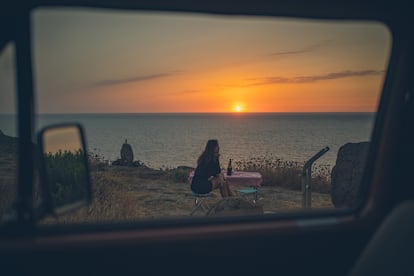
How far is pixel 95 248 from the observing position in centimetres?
207

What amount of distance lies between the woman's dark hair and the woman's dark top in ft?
0.29

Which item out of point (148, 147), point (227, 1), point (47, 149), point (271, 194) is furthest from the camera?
point (148, 147)

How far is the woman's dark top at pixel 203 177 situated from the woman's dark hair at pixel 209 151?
89mm

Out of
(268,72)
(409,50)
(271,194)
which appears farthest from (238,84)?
(409,50)

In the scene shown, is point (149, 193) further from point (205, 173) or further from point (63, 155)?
point (63, 155)

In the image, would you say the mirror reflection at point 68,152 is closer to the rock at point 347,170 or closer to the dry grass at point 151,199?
the rock at point 347,170

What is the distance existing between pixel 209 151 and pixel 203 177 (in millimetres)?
623

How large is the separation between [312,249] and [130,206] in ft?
23.9

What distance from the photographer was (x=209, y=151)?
9.35 m

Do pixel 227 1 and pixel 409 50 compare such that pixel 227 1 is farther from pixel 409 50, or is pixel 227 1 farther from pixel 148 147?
pixel 148 147

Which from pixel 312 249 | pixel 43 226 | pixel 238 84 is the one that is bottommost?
pixel 312 249

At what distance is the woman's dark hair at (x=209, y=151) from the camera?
9.31m

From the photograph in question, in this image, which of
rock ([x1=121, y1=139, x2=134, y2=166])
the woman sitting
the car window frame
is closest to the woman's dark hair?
the woman sitting

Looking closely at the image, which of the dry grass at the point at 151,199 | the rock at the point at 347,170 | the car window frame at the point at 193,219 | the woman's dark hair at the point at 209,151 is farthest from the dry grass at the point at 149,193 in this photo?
the car window frame at the point at 193,219
